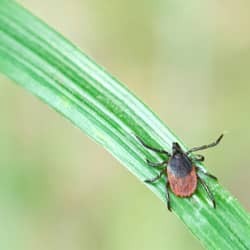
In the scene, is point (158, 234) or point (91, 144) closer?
point (158, 234)

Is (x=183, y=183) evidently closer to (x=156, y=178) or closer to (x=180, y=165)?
(x=156, y=178)

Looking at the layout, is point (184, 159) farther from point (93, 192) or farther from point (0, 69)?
A: point (93, 192)

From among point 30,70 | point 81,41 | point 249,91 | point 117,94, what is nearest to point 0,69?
point 30,70

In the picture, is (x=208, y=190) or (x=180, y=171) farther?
(x=180, y=171)

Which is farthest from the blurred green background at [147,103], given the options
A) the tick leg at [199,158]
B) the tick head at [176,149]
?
the tick head at [176,149]

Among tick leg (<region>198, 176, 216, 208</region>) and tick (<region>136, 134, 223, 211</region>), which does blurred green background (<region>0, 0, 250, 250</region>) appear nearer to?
tick (<region>136, 134, 223, 211</region>)

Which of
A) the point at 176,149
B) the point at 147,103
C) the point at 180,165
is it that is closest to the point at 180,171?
the point at 180,165
